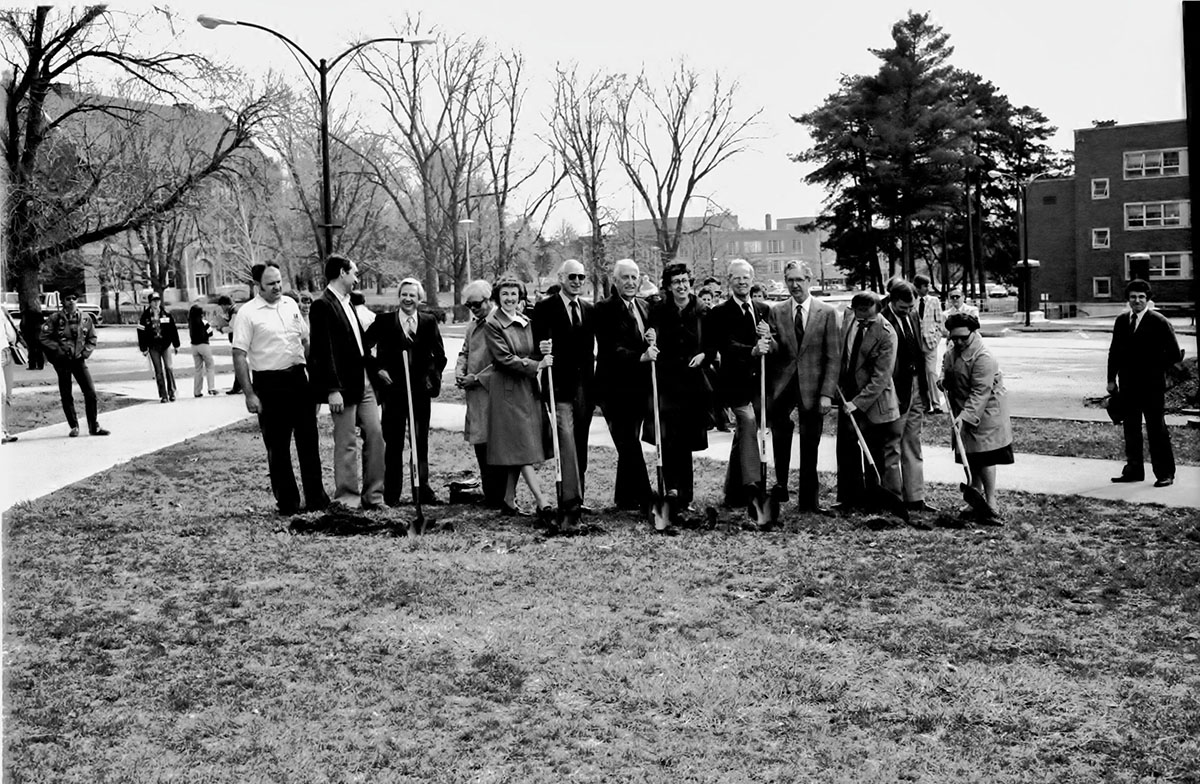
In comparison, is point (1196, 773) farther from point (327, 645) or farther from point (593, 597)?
point (327, 645)

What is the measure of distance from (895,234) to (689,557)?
192 feet

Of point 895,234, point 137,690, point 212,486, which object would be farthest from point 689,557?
point 895,234

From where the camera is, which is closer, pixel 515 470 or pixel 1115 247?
pixel 515 470

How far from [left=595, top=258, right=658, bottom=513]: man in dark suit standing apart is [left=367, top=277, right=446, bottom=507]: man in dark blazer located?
140 centimetres

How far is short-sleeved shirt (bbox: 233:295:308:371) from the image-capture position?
8586mm

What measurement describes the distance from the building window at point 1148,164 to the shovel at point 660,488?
59.6 meters

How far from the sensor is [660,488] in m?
8.15

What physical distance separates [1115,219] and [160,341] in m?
55.8

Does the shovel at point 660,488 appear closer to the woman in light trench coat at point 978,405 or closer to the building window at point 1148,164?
the woman in light trench coat at point 978,405

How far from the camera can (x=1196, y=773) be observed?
12.5 feet

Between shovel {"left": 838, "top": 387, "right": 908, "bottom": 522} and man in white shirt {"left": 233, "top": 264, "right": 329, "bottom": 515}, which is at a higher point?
man in white shirt {"left": 233, "top": 264, "right": 329, "bottom": 515}

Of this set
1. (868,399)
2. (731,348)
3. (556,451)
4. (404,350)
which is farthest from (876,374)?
(404,350)

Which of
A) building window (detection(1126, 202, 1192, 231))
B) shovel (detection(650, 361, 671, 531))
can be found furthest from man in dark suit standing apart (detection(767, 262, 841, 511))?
building window (detection(1126, 202, 1192, 231))

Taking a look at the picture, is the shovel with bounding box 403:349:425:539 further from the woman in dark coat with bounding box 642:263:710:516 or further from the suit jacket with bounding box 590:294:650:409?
the woman in dark coat with bounding box 642:263:710:516
